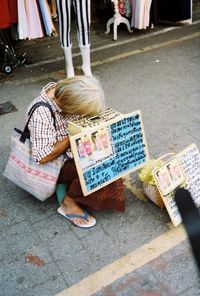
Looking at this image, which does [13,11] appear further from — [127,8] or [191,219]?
[191,219]

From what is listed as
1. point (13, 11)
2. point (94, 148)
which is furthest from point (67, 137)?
point (13, 11)

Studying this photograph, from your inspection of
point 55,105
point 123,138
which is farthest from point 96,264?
point 55,105

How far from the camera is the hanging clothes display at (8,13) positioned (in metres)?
5.34

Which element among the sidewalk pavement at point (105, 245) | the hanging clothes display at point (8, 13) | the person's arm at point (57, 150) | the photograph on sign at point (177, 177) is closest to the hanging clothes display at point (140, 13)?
the hanging clothes display at point (8, 13)

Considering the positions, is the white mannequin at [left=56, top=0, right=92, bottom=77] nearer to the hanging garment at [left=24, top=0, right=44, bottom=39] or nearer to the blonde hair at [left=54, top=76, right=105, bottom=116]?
the hanging garment at [left=24, top=0, right=44, bottom=39]

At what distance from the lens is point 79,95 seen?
2896mm

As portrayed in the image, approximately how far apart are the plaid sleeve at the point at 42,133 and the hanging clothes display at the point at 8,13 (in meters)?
2.88

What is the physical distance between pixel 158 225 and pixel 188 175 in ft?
1.59

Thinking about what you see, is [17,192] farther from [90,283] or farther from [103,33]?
[103,33]

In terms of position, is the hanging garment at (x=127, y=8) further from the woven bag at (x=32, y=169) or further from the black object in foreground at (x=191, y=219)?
the black object in foreground at (x=191, y=219)

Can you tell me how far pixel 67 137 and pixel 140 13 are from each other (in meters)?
4.30

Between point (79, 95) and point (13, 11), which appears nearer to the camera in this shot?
point (79, 95)

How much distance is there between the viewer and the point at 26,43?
7066 millimetres

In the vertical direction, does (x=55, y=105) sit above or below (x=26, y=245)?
above
